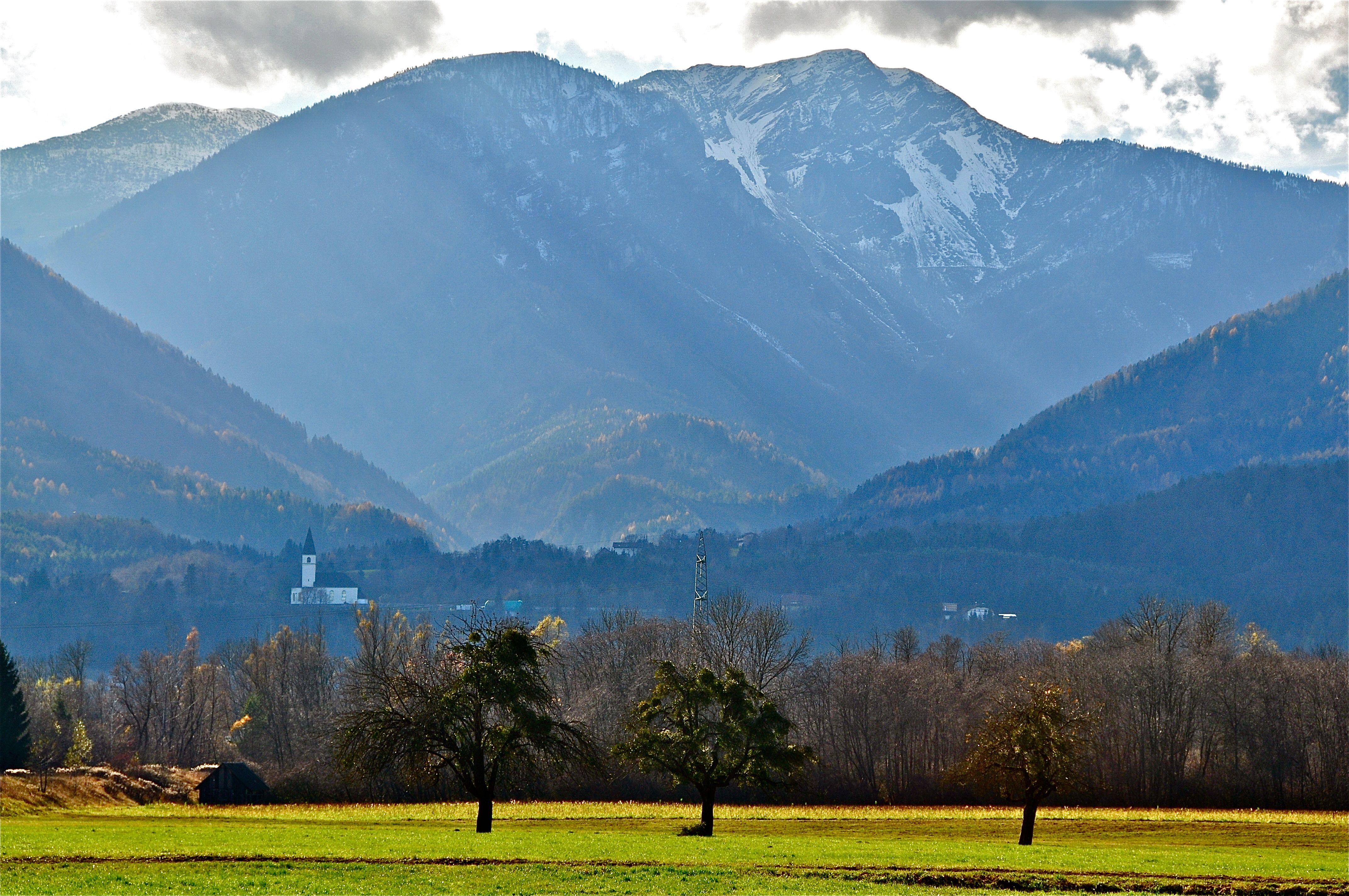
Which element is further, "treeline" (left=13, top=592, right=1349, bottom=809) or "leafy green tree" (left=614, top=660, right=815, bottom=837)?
"treeline" (left=13, top=592, right=1349, bottom=809)

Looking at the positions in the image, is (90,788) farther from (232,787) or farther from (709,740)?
(709,740)

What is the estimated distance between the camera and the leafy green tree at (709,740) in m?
81.0

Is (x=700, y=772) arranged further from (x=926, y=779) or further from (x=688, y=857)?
(x=926, y=779)

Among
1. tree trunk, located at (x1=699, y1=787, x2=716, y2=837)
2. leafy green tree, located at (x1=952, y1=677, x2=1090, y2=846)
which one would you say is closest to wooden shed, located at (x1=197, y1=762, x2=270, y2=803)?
tree trunk, located at (x1=699, y1=787, x2=716, y2=837)

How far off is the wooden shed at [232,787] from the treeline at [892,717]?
2.32 m

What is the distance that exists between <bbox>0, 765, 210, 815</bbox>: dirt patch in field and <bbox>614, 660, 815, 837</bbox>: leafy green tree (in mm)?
39484

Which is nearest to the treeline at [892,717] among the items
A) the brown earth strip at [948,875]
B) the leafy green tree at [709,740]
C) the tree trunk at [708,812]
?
the leafy green tree at [709,740]

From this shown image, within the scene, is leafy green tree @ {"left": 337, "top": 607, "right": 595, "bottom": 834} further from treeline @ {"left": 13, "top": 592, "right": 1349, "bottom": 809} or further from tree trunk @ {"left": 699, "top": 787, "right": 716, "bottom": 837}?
tree trunk @ {"left": 699, "top": 787, "right": 716, "bottom": 837}

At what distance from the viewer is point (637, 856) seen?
60031 millimetres

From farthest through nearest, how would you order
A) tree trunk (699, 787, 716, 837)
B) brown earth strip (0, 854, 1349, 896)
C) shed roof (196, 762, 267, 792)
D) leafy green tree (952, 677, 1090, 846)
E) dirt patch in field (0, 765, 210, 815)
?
1. shed roof (196, 762, 267, 792)
2. dirt patch in field (0, 765, 210, 815)
3. tree trunk (699, 787, 716, 837)
4. leafy green tree (952, 677, 1090, 846)
5. brown earth strip (0, 854, 1349, 896)

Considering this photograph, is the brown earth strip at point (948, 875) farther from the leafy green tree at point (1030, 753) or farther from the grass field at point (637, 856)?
the leafy green tree at point (1030, 753)

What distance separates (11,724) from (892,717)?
243 ft

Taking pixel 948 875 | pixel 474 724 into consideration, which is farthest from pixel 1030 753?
pixel 474 724

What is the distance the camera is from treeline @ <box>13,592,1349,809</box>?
116 m
